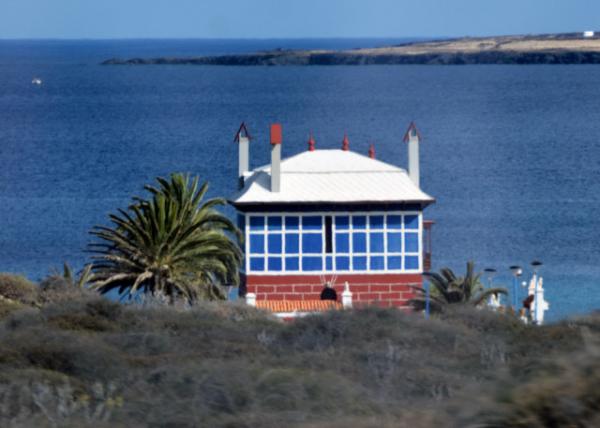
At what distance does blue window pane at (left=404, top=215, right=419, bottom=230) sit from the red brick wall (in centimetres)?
117

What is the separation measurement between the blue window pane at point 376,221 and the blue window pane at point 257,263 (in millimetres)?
2837

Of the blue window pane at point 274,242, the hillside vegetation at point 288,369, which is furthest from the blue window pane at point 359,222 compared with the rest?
the hillside vegetation at point 288,369

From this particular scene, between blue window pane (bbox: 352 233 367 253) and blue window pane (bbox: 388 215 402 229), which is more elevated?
blue window pane (bbox: 388 215 402 229)

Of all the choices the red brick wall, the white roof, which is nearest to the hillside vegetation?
the red brick wall

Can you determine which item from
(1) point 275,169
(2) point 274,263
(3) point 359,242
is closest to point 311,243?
(2) point 274,263

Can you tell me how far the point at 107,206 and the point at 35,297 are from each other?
3999cm

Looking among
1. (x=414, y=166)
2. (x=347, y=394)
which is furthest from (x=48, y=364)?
(x=414, y=166)

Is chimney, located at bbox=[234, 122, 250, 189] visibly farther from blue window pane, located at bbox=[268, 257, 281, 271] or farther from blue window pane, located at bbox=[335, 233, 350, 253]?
blue window pane, located at bbox=[335, 233, 350, 253]

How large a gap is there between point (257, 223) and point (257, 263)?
967 millimetres

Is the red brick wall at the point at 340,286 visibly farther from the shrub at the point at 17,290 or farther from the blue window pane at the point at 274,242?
the shrub at the point at 17,290

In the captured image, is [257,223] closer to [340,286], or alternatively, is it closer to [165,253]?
[340,286]

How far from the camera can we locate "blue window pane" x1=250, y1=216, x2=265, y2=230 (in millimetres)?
31953

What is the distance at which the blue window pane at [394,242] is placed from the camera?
Answer: 32406 millimetres

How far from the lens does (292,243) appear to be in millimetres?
32125
